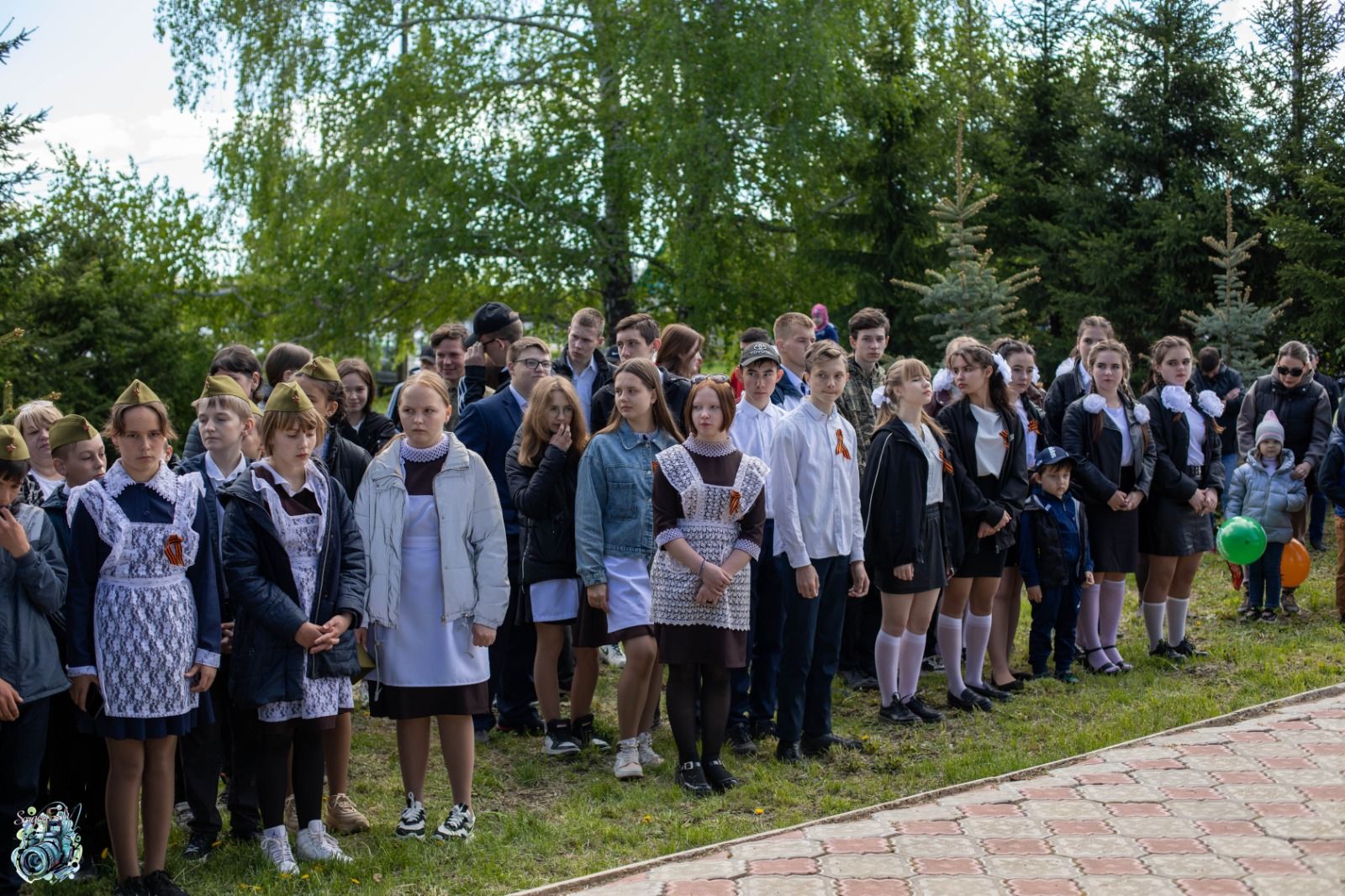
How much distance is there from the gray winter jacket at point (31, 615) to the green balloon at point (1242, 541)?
7.86 metres

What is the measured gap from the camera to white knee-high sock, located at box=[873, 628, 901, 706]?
23.5 ft

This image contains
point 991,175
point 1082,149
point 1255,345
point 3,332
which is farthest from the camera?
point 991,175

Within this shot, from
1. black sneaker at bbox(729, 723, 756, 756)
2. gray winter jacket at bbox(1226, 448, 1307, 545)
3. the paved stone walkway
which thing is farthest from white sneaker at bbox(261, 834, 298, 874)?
gray winter jacket at bbox(1226, 448, 1307, 545)

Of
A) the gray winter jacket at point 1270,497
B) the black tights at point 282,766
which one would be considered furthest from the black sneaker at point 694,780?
the gray winter jacket at point 1270,497

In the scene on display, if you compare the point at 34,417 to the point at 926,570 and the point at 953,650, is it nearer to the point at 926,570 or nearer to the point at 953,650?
the point at 926,570

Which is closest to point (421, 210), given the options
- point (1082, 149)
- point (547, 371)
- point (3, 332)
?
point (3, 332)

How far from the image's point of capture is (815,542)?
6.42 meters

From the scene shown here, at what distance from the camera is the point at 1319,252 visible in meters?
16.1

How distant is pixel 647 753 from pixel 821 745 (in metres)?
0.88

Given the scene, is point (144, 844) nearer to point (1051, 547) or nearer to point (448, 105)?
point (1051, 547)

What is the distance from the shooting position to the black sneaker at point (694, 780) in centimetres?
591

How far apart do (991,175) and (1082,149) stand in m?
1.64

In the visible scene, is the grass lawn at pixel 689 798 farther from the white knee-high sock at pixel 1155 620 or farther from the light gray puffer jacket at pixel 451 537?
the light gray puffer jacket at pixel 451 537

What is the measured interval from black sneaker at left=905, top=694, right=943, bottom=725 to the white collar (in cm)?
381
